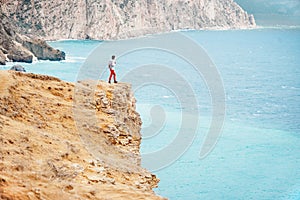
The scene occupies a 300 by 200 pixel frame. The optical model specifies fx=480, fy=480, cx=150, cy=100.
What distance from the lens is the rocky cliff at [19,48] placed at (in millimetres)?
82188

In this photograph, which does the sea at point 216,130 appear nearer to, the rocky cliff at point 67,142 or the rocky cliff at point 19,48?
the rocky cliff at point 19,48

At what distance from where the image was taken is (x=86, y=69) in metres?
86.5

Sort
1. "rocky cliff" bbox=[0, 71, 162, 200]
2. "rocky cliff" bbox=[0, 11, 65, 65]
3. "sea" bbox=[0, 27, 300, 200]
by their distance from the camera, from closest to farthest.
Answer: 1. "rocky cliff" bbox=[0, 71, 162, 200]
2. "sea" bbox=[0, 27, 300, 200]
3. "rocky cliff" bbox=[0, 11, 65, 65]

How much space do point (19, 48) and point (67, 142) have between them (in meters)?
74.3

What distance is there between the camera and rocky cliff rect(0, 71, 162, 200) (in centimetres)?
1006

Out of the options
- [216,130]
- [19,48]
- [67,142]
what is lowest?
[67,142]

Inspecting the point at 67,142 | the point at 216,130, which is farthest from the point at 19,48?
the point at 67,142

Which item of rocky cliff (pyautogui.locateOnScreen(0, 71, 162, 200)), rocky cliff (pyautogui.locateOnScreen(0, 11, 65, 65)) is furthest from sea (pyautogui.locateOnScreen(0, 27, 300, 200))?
rocky cliff (pyautogui.locateOnScreen(0, 71, 162, 200))

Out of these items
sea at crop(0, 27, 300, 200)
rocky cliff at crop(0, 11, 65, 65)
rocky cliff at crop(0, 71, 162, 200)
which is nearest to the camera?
rocky cliff at crop(0, 71, 162, 200)

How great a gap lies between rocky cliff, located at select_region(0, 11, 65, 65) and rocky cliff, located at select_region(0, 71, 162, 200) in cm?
6194

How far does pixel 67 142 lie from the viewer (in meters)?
13.4

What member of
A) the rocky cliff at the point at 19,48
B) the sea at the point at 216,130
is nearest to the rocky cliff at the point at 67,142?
the sea at the point at 216,130

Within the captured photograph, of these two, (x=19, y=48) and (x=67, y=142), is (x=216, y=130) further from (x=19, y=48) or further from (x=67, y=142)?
(x=19, y=48)

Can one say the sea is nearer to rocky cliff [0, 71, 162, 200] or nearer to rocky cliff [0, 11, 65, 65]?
rocky cliff [0, 11, 65, 65]
